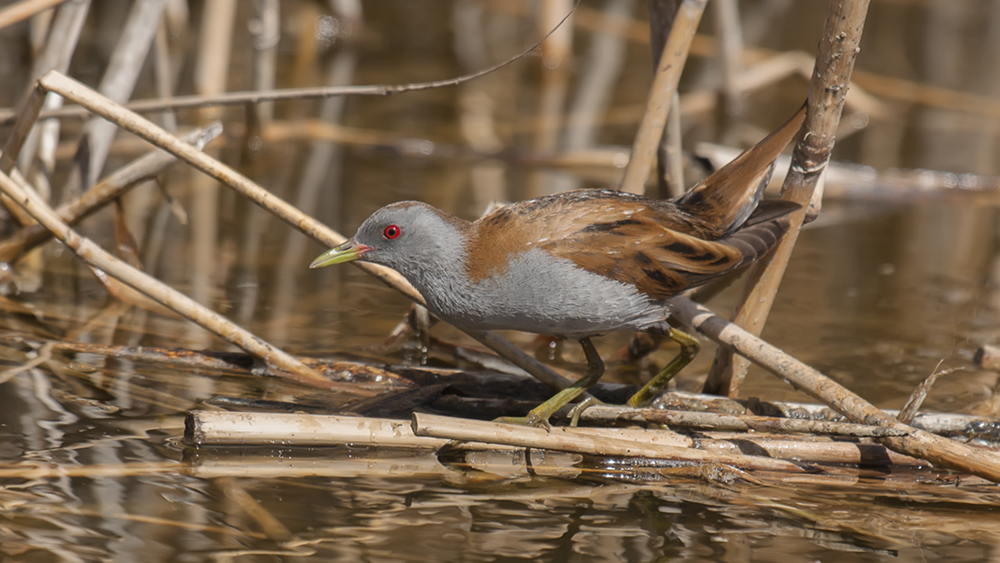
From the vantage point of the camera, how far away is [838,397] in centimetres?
338

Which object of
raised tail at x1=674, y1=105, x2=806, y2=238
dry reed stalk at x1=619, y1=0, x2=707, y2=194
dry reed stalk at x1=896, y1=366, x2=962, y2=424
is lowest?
dry reed stalk at x1=896, y1=366, x2=962, y2=424

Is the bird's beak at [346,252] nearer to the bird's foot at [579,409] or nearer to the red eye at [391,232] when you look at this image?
the red eye at [391,232]

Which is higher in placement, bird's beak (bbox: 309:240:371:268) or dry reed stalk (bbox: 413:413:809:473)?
bird's beak (bbox: 309:240:371:268)

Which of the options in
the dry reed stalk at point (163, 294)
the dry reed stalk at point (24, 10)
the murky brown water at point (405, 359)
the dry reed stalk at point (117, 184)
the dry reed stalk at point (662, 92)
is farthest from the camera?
the dry reed stalk at point (24, 10)

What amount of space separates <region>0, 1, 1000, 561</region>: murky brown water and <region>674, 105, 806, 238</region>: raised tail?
0.87 metres

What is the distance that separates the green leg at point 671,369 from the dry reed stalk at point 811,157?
18 centimetres

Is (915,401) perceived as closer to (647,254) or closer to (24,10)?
(647,254)

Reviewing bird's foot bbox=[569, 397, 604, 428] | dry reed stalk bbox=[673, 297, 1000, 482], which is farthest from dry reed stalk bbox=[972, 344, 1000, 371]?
bird's foot bbox=[569, 397, 604, 428]

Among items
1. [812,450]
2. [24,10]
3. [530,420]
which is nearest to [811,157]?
[812,450]

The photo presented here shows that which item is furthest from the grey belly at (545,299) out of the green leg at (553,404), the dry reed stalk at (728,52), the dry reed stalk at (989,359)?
the dry reed stalk at (728,52)

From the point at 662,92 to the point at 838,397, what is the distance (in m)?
1.35

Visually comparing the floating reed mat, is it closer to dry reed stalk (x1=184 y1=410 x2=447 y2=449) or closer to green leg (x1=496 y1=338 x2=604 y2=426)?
dry reed stalk (x1=184 y1=410 x2=447 y2=449)

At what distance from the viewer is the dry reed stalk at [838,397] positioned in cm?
314

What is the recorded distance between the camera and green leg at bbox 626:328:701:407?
12.3 feet
